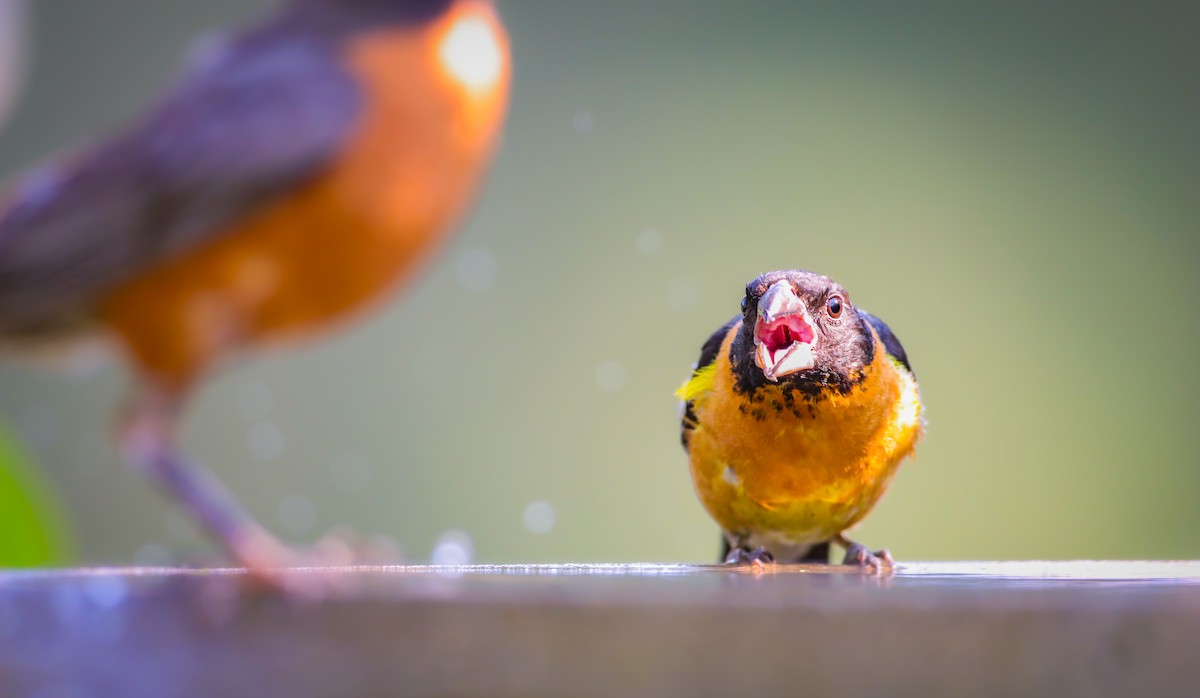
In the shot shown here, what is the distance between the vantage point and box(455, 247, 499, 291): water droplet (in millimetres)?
3895

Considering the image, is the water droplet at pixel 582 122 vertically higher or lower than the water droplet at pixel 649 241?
higher

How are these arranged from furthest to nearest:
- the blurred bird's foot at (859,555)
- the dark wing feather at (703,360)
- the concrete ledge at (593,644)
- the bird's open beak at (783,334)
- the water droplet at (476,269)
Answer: the water droplet at (476,269)
the dark wing feather at (703,360)
the blurred bird's foot at (859,555)
the bird's open beak at (783,334)
the concrete ledge at (593,644)

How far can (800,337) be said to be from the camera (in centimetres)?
163

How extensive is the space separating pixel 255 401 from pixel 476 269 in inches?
34.3

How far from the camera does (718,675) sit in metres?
0.74

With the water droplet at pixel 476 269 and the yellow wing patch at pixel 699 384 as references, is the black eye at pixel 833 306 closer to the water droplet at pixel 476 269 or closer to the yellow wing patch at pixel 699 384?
the yellow wing patch at pixel 699 384

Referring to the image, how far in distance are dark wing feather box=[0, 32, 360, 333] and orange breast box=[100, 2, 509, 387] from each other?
0.01 meters

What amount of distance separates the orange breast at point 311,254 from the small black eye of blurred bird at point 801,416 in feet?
2.60

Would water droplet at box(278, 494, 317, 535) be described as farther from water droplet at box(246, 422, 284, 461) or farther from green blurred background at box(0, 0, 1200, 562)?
water droplet at box(246, 422, 284, 461)

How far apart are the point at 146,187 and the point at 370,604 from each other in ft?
1.32

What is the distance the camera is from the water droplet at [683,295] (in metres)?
3.79

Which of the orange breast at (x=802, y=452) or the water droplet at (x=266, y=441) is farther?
the water droplet at (x=266, y=441)

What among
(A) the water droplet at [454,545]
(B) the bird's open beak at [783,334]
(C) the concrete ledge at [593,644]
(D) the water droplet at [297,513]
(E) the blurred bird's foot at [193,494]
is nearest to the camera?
(C) the concrete ledge at [593,644]

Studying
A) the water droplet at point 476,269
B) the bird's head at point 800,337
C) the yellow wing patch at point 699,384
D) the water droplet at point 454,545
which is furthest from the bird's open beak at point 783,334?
the water droplet at point 476,269
